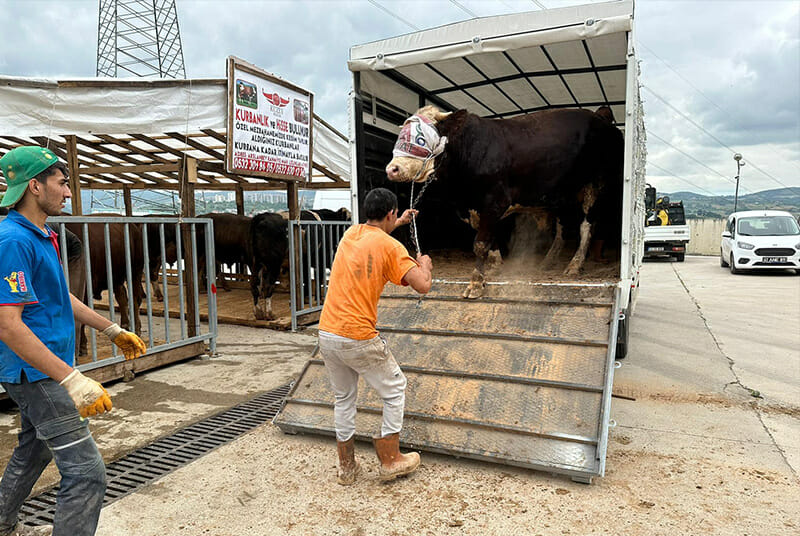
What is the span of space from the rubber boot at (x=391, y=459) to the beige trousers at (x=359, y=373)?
5 cm

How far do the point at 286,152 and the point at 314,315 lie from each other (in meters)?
2.64

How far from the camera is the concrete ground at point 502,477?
103 inches

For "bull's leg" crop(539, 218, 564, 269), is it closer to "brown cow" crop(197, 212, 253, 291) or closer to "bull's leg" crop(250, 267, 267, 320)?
"bull's leg" crop(250, 267, 267, 320)

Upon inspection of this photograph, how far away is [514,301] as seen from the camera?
162 inches

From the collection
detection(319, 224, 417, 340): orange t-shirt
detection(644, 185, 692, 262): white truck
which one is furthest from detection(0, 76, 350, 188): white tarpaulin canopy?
detection(644, 185, 692, 262): white truck

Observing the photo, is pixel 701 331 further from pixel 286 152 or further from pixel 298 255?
pixel 286 152

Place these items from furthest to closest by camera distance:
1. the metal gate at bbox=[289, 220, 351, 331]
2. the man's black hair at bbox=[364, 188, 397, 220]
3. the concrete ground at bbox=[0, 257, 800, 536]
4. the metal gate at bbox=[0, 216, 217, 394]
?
the metal gate at bbox=[289, 220, 351, 331]
the metal gate at bbox=[0, 216, 217, 394]
the man's black hair at bbox=[364, 188, 397, 220]
the concrete ground at bbox=[0, 257, 800, 536]

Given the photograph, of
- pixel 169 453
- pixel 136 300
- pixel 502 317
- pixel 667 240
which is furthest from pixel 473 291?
pixel 667 240

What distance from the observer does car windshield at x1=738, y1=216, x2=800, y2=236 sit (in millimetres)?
14523

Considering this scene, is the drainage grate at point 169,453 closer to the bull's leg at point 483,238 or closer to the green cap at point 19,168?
the green cap at point 19,168

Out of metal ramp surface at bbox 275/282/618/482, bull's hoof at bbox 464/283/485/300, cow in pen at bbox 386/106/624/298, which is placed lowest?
metal ramp surface at bbox 275/282/618/482

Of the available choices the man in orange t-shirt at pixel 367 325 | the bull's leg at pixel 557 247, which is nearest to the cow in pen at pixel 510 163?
the bull's leg at pixel 557 247

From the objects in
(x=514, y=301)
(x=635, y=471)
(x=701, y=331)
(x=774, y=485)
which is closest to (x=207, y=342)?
(x=514, y=301)

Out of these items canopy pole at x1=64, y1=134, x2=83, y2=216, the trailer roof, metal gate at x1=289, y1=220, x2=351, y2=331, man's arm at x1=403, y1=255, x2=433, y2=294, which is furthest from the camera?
metal gate at x1=289, y1=220, x2=351, y2=331
